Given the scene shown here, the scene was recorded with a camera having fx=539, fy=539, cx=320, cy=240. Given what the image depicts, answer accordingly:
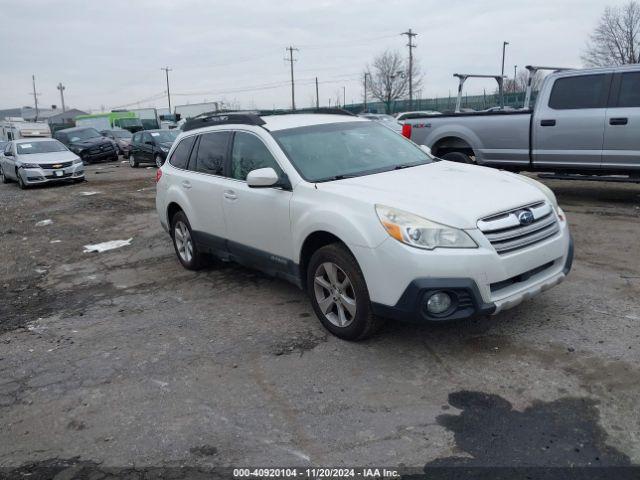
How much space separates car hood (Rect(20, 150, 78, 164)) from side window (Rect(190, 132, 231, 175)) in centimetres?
1212

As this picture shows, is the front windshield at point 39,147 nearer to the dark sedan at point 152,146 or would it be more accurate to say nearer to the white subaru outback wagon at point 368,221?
the dark sedan at point 152,146

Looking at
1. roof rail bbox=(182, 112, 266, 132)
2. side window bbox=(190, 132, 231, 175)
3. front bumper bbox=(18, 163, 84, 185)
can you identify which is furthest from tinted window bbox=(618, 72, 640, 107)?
front bumper bbox=(18, 163, 84, 185)

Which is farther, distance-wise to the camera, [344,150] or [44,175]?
[44,175]

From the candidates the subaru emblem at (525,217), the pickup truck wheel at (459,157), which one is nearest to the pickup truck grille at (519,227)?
the subaru emblem at (525,217)

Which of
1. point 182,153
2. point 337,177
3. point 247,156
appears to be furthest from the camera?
point 182,153

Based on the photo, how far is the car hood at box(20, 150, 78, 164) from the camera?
1614 centimetres

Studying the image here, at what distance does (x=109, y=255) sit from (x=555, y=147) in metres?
6.97

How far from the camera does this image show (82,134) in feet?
82.6

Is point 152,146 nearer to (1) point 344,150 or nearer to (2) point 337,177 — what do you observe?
(1) point 344,150

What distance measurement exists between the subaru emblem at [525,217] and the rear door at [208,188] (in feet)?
9.42

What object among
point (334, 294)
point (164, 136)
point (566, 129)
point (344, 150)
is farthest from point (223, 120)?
point (164, 136)

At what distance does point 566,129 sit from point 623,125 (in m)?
0.79

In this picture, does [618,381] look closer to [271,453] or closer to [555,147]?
[271,453]

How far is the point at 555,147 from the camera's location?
848 centimetres
